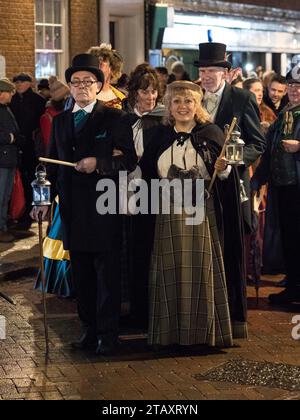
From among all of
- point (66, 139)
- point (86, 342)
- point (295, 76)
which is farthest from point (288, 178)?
point (86, 342)

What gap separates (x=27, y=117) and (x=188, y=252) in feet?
24.4

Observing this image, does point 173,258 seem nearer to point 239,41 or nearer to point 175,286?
point 175,286

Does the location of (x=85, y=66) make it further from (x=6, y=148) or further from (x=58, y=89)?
(x=6, y=148)

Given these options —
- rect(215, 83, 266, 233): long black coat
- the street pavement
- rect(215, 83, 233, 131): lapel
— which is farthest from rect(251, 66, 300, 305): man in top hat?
rect(215, 83, 233, 131): lapel

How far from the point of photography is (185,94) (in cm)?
854

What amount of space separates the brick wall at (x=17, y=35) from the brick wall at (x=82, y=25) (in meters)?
1.01

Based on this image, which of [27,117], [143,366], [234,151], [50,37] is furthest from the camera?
[50,37]

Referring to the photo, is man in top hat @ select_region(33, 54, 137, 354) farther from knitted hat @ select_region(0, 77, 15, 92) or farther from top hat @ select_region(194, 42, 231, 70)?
knitted hat @ select_region(0, 77, 15, 92)

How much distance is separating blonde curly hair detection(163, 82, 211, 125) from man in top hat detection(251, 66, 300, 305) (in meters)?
1.80

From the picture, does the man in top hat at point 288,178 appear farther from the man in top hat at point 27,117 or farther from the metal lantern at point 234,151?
the man in top hat at point 27,117

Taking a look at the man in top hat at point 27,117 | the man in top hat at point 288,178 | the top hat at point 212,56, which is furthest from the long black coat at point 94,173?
the man in top hat at point 27,117

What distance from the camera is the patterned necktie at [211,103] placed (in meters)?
9.49

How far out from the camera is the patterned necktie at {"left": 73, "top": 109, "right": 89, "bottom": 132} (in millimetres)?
8578

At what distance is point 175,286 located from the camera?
8.55 metres
